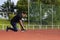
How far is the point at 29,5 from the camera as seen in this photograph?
74.8ft

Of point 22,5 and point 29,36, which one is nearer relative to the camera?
point 29,36

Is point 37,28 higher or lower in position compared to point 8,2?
lower

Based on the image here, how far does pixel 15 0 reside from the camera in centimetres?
2481

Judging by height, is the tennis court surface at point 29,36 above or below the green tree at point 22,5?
below

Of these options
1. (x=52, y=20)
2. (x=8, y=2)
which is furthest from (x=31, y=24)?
(x=8, y=2)

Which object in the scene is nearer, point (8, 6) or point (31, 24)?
point (31, 24)

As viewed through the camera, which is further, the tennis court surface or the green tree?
the green tree

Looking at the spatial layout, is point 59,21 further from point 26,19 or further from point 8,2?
point 8,2

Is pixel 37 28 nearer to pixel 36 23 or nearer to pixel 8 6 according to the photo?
pixel 36 23

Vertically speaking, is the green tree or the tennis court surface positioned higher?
the green tree

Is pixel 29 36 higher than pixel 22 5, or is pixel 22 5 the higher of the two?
pixel 22 5

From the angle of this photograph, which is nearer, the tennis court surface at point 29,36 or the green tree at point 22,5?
the tennis court surface at point 29,36

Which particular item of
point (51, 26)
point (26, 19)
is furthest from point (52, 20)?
point (26, 19)

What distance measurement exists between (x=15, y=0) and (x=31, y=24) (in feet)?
11.1
